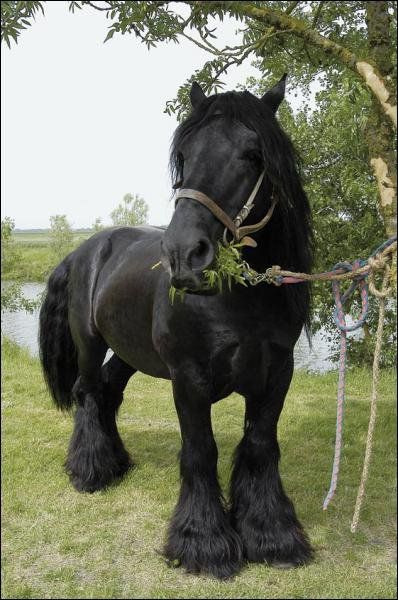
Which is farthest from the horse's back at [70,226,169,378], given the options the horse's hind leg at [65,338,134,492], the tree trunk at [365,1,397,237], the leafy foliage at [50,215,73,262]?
the leafy foliage at [50,215,73,262]

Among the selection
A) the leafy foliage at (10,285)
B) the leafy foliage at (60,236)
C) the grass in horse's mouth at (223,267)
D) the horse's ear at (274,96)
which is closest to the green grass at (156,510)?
the grass in horse's mouth at (223,267)

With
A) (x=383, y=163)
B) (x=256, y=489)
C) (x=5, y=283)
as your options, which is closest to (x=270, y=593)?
(x=256, y=489)

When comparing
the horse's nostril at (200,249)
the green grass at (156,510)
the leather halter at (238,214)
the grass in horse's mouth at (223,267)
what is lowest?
the green grass at (156,510)

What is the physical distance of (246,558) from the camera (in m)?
3.10

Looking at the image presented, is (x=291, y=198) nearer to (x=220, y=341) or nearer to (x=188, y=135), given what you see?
(x=188, y=135)

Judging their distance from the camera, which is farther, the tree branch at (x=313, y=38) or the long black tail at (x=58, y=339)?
the long black tail at (x=58, y=339)

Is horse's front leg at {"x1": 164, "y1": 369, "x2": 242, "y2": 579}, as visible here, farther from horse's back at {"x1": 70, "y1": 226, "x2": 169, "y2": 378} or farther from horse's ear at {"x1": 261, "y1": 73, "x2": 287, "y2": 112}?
horse's ear at {"x1": 261, "y1": 73, "x2": 287, "y2": 112}

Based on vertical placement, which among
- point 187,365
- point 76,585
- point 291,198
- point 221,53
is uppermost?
point 221,53

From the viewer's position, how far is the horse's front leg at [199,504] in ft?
9.55

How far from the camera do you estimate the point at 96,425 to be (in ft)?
14.4

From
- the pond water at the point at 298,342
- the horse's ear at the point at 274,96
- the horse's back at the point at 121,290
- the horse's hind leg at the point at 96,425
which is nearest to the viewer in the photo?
the horse's ear at the point at 274,96

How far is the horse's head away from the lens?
2264mm

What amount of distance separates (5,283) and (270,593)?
33.1 feet

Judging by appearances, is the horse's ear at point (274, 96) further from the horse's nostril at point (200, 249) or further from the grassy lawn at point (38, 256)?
the grassy lawn at point (38, 256)
